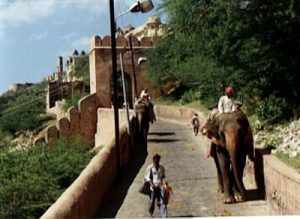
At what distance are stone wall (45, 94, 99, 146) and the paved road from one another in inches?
454

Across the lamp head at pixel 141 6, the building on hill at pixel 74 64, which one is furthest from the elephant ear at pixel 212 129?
the building on hill at pixel 74 64

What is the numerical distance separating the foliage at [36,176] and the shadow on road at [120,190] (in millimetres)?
1452

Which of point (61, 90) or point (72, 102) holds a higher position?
point (61, 90)

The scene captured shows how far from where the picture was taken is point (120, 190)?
9.95 meters

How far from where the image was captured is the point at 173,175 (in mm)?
10328

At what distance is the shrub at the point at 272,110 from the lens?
11.6m

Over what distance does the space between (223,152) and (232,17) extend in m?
3.34

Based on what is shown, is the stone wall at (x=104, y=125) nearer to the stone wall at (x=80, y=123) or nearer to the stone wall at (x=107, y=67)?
the stone wall at (x=107, y=67)

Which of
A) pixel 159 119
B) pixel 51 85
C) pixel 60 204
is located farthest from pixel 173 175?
pixel 51 85

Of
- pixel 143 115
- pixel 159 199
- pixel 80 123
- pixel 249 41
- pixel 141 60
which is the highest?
pixel 249 41

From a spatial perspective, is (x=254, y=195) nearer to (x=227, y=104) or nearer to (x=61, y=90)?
(x=227, y=104)

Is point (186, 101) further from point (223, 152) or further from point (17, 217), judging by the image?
point (223, 152)

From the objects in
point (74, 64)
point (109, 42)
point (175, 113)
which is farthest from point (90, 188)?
point (74, 64)

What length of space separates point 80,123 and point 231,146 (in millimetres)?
18038
